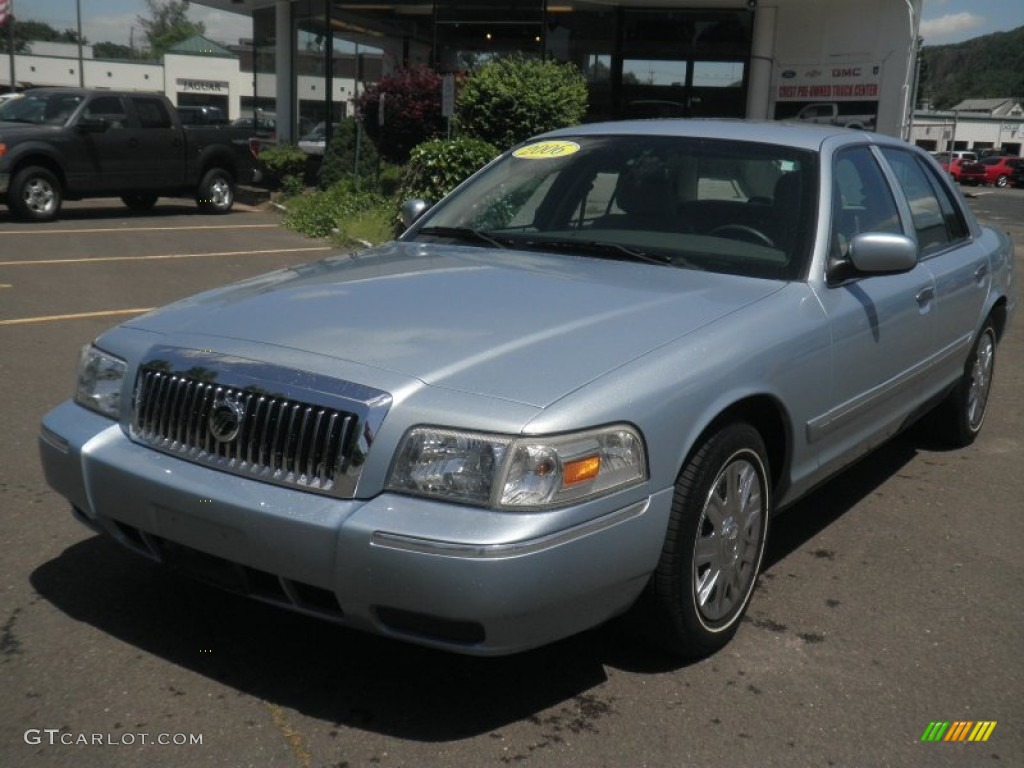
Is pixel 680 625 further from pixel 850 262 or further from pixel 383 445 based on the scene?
pixel 850 262

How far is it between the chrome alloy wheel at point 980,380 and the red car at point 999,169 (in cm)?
4815

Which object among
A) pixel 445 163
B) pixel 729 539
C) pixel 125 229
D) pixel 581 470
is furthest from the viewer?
pixel 125 229

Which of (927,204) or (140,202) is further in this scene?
(140,202)

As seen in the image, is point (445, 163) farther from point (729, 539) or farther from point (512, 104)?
point (729, 539)

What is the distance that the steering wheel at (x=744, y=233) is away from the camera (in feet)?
14.0

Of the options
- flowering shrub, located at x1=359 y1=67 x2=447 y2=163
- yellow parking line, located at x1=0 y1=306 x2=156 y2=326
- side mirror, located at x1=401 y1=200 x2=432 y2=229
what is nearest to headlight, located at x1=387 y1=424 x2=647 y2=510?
side mirror, located at x1=401 y1=200 x2=432 y2=229

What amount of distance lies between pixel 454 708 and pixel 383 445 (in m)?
0.85

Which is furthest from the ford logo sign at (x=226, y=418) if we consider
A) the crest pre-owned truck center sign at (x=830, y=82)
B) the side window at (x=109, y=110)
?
the crest pre-owned truck center sign at (x=830, y=82)

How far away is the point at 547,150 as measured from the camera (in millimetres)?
5121

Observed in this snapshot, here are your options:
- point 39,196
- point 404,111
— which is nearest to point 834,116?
point 404,111

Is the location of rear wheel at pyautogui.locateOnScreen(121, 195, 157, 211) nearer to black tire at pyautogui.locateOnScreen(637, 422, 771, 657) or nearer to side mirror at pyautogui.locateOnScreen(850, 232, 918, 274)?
side mirror at pyautogui.locateOnScreen(850, 232, 918, 274)

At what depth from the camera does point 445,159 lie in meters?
14.0

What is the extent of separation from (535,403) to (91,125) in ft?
48.8

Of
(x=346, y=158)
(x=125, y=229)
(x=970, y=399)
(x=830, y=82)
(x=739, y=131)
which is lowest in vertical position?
(x=125, y=229)
